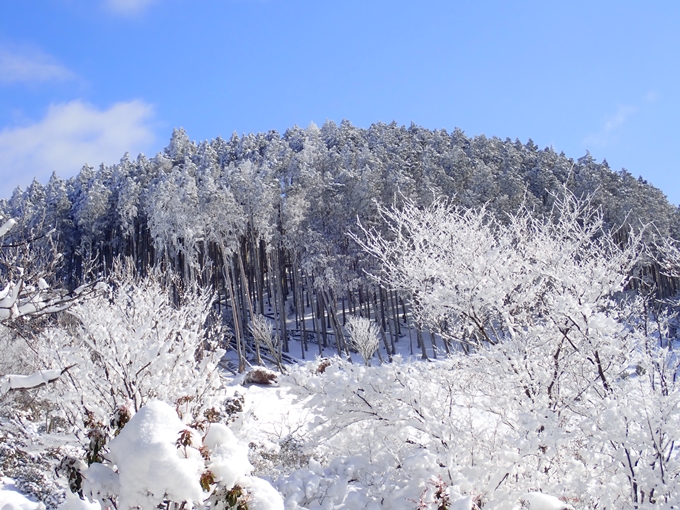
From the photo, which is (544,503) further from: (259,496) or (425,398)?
(259,496)

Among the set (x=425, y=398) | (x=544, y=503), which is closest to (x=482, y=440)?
(x=425, y=398)

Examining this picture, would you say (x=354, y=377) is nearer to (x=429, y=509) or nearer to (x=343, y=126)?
(x=429, y=509)

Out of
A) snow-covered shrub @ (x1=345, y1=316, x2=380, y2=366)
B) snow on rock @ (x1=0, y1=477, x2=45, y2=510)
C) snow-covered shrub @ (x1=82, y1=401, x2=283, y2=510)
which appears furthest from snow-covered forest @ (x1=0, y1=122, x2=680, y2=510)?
snow-covered shrub @ (x1=345, y1=316, x2=380, y2=366)

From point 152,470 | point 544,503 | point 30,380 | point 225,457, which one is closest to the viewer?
point 152,470

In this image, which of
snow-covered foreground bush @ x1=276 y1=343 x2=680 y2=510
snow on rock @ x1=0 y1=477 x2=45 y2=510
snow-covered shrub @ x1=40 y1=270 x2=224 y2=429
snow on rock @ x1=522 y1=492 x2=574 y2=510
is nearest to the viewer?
snow on rock @ x1=522 y1=492 x2=574 y2=510

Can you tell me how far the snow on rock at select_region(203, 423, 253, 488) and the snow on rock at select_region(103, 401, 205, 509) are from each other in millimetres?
198

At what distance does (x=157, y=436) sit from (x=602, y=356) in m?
5.04

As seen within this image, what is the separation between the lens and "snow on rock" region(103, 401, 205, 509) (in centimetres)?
295

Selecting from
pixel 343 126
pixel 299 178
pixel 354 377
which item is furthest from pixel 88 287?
pixel 343 126

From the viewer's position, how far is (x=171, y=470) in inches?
116

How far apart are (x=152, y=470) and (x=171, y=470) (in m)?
0.11

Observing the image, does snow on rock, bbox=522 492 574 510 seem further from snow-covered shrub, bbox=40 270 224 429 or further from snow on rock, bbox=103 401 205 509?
snow-covered shrub, bbox=40 270 224 429

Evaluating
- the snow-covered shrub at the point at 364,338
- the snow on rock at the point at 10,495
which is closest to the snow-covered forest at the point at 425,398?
the snow on rock at the point at 10,495

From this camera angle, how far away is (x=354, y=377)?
21.3 feet
